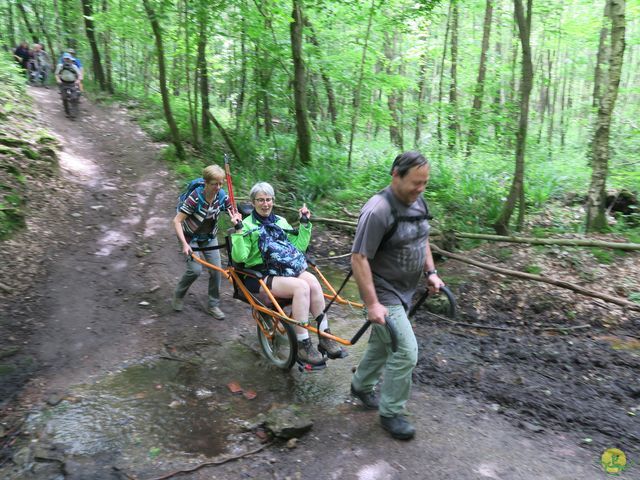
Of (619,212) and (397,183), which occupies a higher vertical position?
(397,183)

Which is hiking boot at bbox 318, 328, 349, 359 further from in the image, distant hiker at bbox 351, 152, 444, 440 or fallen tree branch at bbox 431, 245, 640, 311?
fallen tree branch at bbox 431, 245, 640, 311

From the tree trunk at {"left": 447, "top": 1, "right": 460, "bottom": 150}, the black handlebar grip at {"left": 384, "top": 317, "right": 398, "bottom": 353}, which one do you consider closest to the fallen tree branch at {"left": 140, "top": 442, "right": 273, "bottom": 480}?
the black handlebar grip at {"left": 384, "top": 317, "right": 398, "bottom": 353}

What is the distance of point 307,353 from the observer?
175 inches

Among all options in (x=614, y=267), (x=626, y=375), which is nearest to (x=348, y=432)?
(x=626, y=375)

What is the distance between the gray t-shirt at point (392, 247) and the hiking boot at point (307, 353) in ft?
3.81

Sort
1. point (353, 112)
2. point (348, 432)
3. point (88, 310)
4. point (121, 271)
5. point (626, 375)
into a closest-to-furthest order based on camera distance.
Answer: point (348, 432), point (626, 375), point (88, 310), point (121, 271), point (353, 112)

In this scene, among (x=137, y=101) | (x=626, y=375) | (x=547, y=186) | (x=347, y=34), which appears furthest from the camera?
(x=137, y=101)

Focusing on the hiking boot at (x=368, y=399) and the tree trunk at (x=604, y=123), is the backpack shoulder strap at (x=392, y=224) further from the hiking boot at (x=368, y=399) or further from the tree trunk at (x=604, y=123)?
the tree trunk at (x=604, y=123)

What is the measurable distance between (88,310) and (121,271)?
120 cm

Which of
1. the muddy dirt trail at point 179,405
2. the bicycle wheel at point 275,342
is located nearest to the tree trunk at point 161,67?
the muddy dirt trail at point 179,405

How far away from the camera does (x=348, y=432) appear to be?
3.89 meters

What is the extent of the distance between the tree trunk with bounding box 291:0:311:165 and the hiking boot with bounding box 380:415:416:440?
8716 mm

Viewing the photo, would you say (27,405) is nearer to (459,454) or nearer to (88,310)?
(88,310)

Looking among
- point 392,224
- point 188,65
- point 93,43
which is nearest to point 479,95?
point 188,65
